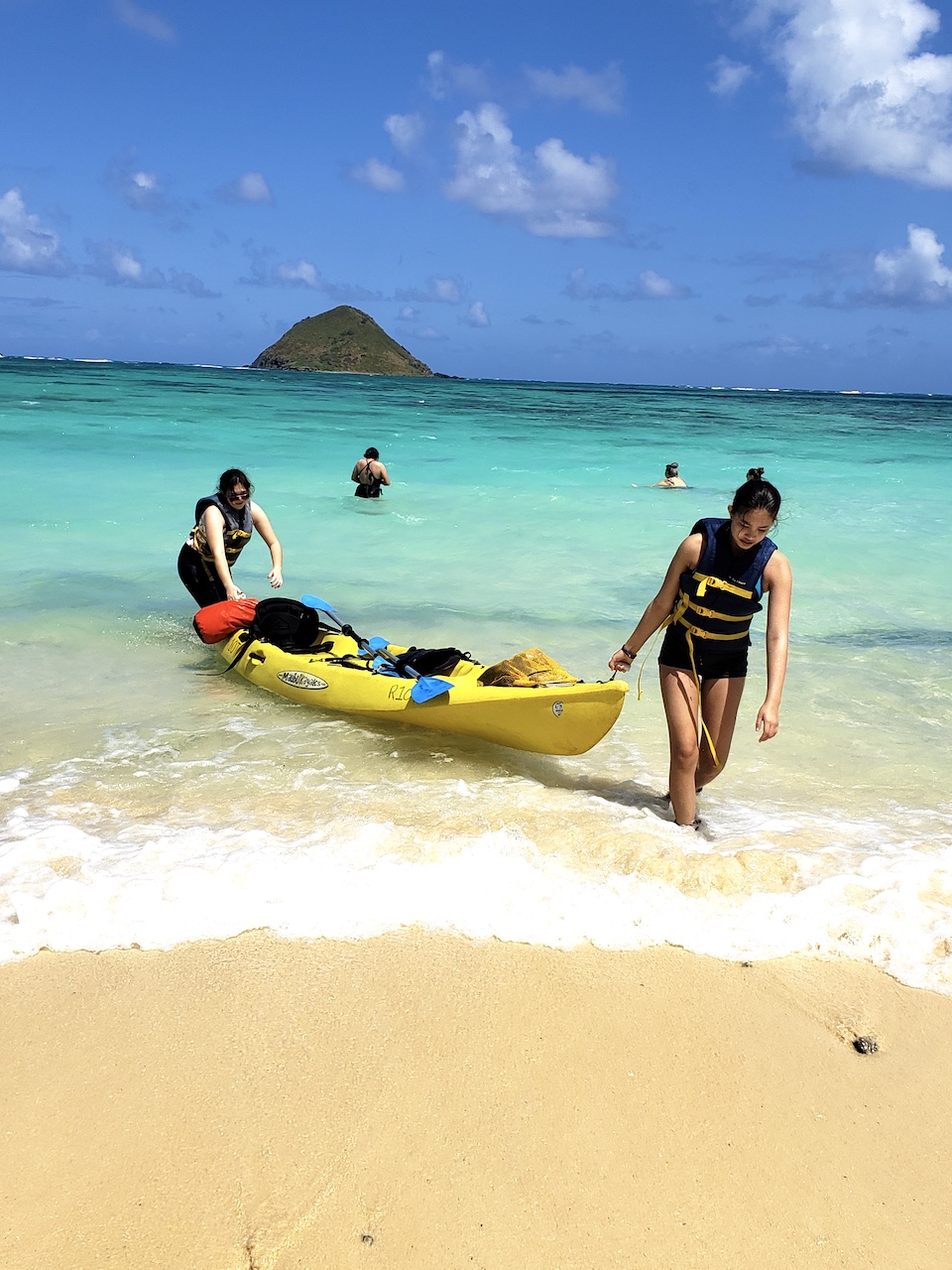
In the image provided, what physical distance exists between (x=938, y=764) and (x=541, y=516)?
33.2 ft

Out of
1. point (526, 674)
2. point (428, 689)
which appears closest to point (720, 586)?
point (526, 674)

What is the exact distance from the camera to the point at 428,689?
4988 mm

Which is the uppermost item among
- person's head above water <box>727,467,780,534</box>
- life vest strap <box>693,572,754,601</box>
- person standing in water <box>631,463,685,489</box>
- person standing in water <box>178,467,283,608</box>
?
person's head above water <box>727,467,780,534</box>

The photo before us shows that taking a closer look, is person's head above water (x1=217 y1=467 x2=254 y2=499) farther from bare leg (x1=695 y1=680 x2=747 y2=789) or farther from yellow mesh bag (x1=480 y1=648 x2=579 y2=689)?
bare leg (x1=695 y1=680 x2=747 y2=789)

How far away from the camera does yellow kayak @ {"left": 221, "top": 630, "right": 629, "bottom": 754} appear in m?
4.51

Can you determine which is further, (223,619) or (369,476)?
(369,476)

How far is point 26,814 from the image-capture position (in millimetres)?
4156

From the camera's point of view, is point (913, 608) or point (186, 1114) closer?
point (186, 1114)

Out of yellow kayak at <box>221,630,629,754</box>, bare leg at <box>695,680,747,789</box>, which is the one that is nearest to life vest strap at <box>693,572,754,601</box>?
bare leg at <box>695,680,747,789</box>

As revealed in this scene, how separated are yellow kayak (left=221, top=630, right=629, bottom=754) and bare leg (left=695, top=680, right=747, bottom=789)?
42cm

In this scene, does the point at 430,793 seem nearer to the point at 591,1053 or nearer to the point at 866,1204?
the point at 591,1053

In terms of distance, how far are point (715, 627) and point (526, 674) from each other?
1.22 meters

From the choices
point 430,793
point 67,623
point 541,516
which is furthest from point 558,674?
point 541,516

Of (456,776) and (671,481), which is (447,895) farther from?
(671,481)
